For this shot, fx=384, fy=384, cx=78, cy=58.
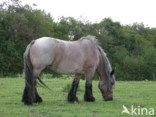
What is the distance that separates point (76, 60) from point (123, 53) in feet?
158

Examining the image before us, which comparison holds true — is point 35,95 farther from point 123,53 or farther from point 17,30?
point 123,53

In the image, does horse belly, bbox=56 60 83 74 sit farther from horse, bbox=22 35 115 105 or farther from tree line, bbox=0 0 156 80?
tree line, bbox=0 0 156 80

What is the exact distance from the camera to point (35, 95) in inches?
485

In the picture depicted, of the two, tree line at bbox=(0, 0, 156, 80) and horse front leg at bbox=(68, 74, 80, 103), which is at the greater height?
tree line at bbox=(0, 0, 156, 80)

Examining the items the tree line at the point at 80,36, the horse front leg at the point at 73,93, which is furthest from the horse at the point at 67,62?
the tree line at the point at 80,36

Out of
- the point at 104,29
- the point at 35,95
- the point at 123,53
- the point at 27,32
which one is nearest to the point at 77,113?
the point at 35,95

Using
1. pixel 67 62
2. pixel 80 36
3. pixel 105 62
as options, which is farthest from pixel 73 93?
pixel 80 36

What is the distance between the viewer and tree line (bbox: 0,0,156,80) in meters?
47.5

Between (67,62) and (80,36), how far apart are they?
47.3 metres

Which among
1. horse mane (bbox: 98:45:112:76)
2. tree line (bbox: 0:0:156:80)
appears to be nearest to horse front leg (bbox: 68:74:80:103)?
horse mane (bbox: 98:45:112:76)

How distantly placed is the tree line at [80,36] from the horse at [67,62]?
28338 millimetres

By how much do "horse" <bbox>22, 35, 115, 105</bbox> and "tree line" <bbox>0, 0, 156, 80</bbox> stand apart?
28338 mm

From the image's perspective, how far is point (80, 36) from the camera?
59.8 m

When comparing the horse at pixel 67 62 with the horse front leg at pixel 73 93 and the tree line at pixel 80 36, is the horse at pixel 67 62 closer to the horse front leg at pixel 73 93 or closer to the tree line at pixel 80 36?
the horse front leg at pixel 73 93
